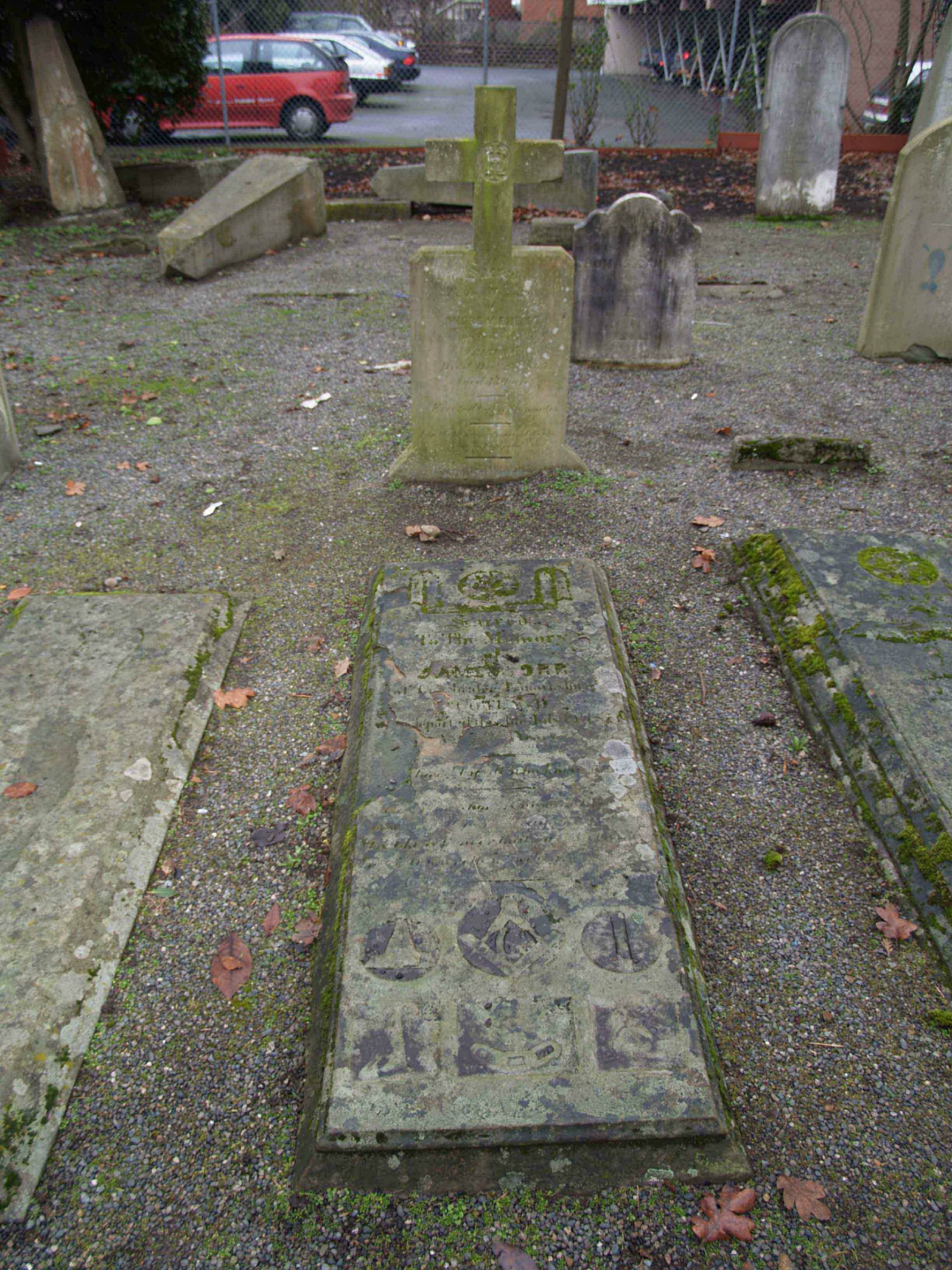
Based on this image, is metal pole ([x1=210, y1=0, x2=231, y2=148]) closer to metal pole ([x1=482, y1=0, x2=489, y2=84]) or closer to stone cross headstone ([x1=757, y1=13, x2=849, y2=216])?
metal pole ([x1=482, y1=0, x2=489, y2=84])

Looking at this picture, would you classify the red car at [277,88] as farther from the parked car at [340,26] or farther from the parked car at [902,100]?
the parked car at [902,100]

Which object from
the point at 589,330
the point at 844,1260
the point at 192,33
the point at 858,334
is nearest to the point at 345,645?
the point at 844,1260

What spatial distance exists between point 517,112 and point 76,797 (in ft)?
64.3

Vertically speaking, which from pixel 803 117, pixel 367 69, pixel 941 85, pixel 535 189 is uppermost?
pixel 367 69

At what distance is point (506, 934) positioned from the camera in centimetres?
255

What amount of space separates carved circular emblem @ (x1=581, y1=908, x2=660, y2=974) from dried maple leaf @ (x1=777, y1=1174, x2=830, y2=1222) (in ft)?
1.90

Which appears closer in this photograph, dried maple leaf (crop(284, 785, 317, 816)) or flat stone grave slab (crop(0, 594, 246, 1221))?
flat stone grave slab (crop(0, 594, 246, 1221))

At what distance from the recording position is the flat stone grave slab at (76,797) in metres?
2.41

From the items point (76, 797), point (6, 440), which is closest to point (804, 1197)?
point (76, 797)

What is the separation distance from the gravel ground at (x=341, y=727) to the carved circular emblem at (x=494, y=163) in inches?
66.5

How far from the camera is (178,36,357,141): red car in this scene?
623 inches

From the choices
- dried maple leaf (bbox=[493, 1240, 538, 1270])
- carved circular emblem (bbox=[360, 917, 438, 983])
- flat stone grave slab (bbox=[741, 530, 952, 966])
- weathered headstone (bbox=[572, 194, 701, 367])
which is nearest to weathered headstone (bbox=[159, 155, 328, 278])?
weathered headstone (bbox=[572, 194, 701, 367])

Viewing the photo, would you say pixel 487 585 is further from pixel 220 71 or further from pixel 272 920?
pixel 220 71

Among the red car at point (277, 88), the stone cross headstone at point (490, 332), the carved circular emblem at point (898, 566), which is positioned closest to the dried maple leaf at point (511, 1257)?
Answer: the carved circular emblem at point (898, 566)
